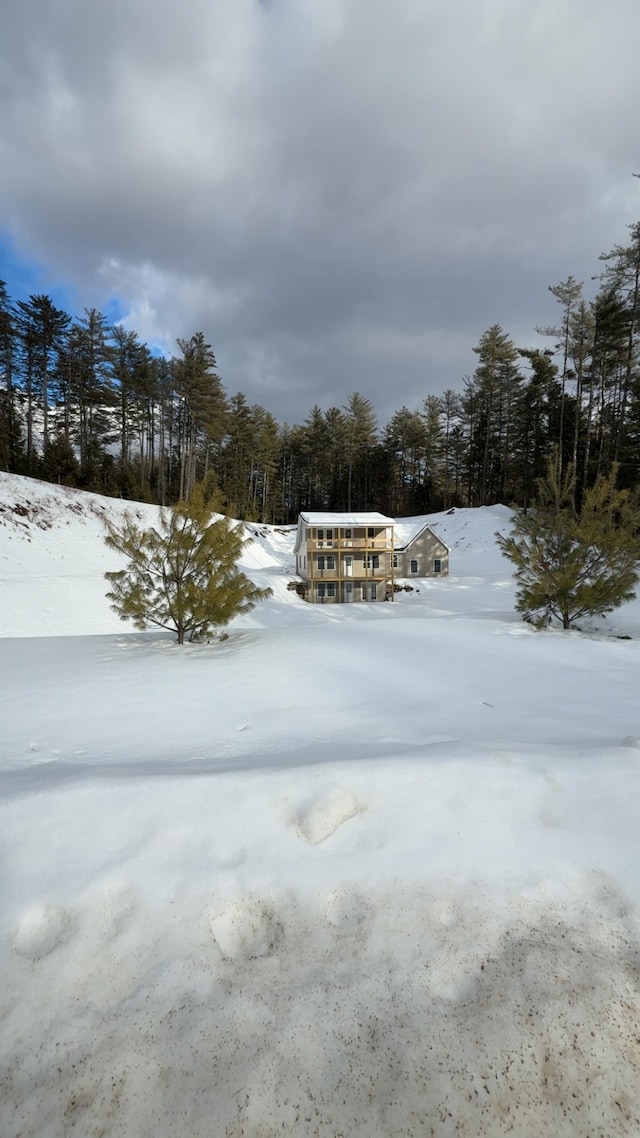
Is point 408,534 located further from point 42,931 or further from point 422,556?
point 42,931

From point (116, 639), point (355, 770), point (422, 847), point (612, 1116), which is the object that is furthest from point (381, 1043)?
point (116, 639)

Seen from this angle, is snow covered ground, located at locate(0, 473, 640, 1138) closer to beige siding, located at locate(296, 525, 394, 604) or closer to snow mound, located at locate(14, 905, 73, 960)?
snow mound, located at locate(14, 905, 73, 960)

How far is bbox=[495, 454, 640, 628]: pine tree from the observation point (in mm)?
11820

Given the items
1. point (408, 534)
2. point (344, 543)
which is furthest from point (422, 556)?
point (344, 543)

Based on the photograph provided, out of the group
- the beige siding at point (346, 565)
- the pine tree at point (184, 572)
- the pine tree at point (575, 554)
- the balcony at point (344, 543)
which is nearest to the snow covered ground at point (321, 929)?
the pine tree at point (184, 572)

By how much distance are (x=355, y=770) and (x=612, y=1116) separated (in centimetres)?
182

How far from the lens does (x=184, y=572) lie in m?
9.53

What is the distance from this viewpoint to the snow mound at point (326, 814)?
8.43 ft

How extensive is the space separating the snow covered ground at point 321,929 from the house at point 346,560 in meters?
22.1

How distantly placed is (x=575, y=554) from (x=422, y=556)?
18.2 metres

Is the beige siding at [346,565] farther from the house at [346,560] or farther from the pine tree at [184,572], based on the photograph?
the pine tree at [184,572]

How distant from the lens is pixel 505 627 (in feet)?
41.1

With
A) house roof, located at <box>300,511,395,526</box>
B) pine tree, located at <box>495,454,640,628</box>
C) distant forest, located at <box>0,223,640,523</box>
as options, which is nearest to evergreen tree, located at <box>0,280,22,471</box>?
distant forest, located at <box>0,223,640,523</box>

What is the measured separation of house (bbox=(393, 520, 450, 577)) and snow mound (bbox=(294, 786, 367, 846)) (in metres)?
27.8
